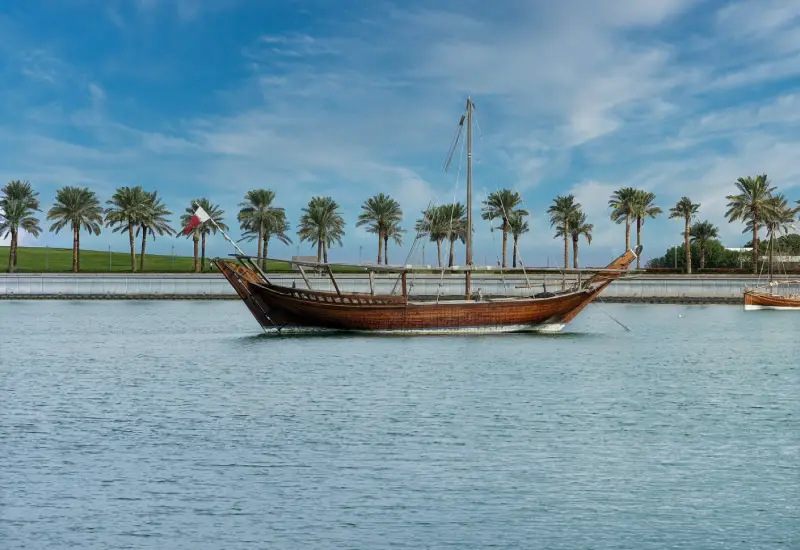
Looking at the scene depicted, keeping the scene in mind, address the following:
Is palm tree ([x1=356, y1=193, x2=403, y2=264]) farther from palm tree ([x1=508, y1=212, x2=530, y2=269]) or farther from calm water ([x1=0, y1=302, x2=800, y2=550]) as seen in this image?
calm water ([x1=0, y1=302, x2=800, y2=550])

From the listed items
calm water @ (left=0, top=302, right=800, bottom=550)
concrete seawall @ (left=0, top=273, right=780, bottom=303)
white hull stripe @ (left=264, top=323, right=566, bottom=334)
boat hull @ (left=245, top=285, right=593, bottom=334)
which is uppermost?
concrete seawall @ (left=0, top=273, right=780, bottom=303)

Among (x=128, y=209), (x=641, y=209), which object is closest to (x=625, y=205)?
(x=641, y=209)

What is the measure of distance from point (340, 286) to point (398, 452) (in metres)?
114

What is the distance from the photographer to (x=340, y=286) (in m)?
139

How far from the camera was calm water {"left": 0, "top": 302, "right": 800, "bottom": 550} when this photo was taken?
1797 cm

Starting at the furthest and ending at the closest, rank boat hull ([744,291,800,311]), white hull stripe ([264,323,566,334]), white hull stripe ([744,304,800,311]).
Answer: white hull stripe ([744,304,800,311]) < boat hull ([744,291,800,311]) < white hull stripe ([264,323,566,334])

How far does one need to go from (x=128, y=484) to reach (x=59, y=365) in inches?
1157

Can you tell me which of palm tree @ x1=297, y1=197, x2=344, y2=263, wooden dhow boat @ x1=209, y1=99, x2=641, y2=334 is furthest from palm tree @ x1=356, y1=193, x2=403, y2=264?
wooden dhow boat @ x1=209, y1=99, x2=641, y2=334

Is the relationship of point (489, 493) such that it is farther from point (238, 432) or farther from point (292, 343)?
point (292, 343)

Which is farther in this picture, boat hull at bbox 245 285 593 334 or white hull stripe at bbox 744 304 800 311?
white hull stripe at bbox 744 304 800 311

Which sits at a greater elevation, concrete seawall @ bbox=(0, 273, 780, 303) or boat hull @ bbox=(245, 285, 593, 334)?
concrete seawall @ bbox=(0, 273, 780, 303)

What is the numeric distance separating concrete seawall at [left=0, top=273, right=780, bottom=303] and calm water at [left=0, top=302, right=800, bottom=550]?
83722 mm

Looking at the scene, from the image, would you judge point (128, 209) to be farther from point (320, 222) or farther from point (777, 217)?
point (777, 217)

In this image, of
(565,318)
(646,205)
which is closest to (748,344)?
(565,318)
